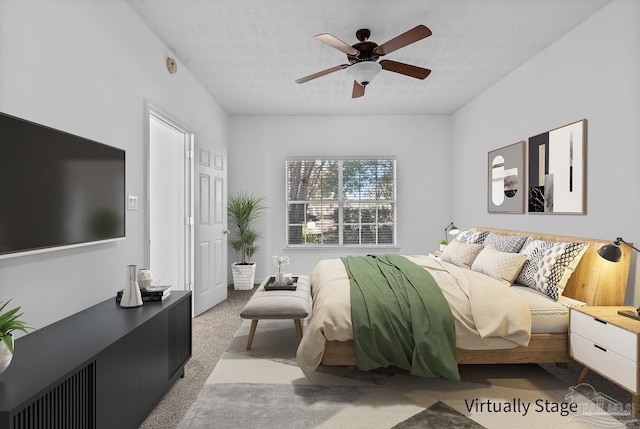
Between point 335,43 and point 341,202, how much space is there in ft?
11.8

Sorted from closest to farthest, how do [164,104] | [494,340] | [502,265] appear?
[494,340] → [502,265] → [164,104]

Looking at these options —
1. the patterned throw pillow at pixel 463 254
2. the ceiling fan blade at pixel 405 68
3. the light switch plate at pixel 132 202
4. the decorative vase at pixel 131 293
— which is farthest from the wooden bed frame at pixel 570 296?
the ceiling fan blade at pixel 405 68

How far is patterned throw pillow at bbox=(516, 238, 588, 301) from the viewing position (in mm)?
2877

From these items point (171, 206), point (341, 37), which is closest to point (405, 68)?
point (341, 37)

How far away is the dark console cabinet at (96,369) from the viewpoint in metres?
1.34

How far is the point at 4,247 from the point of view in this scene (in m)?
1.63

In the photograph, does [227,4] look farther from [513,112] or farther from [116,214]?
[513,112]

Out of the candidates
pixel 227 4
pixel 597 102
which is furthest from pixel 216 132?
pixel 597 102

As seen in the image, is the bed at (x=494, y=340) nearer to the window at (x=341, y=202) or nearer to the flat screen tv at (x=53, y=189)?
the flat screen tv at (x=53, y=189)

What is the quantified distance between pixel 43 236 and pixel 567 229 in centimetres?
391

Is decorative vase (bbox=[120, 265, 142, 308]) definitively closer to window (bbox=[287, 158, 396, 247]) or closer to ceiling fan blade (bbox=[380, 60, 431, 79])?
ceiling fan blade (bbox=[380, 60, 431, 79])

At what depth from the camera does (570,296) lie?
3064 mm

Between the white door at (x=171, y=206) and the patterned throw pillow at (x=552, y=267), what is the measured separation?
133 inches

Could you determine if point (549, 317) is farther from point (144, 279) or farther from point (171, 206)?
point (171, 206)
